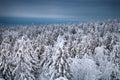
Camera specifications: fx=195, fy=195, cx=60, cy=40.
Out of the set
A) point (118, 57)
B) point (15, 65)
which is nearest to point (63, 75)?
point (15, 65)

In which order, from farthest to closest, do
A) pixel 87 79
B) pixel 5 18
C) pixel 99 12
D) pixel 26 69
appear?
1. pixel 99 12
2. pixel 5 18
3. pixel 87 79
4. pixel 26 69

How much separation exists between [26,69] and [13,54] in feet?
4.19

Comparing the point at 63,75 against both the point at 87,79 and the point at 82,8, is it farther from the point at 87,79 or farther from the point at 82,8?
the point at 82,8

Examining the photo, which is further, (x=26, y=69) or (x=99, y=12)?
(x=99, y=12)

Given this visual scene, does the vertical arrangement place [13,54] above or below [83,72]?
above

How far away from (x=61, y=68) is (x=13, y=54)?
3.32 meters

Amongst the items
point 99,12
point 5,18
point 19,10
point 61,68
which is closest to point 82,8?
point 99,12

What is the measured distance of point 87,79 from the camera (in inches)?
525

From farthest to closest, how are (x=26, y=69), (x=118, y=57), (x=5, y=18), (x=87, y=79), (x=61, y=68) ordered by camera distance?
(x=5, y=18), (x=118, y=57), (x=87, y=79), (x=26, y=69), (x=61, y=68)

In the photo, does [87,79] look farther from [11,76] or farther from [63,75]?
[11,76]

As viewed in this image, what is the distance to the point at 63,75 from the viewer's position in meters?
11.3

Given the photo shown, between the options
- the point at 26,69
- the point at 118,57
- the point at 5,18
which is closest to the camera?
the point at 26,69

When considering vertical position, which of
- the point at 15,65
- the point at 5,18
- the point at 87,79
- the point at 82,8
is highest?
the point at 82,8

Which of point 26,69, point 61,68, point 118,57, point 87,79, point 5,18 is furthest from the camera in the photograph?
point 5,18
